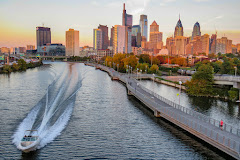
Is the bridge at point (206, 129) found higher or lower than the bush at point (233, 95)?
lower

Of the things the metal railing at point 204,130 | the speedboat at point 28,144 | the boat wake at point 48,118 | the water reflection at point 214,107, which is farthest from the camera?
the water reflection at point 214,107

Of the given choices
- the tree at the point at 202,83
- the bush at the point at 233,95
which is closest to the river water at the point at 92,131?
the bush at the point at 233,95

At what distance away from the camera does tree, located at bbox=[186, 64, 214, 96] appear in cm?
5962

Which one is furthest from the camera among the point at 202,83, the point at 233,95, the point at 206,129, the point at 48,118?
the point at 202,83

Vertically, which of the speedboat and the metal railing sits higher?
the metal railing

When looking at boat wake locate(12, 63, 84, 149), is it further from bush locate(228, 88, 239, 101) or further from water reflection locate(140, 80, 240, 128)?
bush locate(228, 88, 239, 101)

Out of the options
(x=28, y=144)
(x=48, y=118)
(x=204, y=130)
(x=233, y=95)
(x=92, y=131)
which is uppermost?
(x=233, y=95)

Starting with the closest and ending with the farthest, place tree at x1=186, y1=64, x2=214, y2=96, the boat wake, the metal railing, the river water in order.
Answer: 1. the metal railing
2. the river water
3. the boat wake
4. tree at x1=186, y1=64, x2=214, y2=96

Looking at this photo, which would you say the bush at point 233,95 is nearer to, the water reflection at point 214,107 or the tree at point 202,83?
the water reflection at point 214,107

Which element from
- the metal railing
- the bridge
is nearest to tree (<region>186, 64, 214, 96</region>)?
the bridge

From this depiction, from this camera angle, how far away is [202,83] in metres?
60.9

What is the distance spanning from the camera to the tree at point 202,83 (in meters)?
59.6

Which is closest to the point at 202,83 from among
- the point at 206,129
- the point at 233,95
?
the point at 233,95

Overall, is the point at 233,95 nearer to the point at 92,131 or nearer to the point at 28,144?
the point at 92,131
